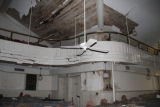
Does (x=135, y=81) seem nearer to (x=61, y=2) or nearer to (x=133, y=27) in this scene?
(x=133, y=27)

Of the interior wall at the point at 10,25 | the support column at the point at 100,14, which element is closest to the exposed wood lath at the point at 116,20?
the support column at the point at 100,14

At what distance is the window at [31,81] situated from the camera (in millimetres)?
10881

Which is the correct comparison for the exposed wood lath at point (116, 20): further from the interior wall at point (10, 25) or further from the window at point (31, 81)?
the window at point (31, 81)

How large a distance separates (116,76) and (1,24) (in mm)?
9113

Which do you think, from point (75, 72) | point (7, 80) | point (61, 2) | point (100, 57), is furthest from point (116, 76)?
point (7, 80)

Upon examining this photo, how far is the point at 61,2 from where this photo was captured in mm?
8469

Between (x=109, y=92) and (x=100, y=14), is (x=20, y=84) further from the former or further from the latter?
(x=100, y=14)

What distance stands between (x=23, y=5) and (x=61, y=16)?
2662mm

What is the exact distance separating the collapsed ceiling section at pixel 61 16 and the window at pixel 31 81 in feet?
12.5

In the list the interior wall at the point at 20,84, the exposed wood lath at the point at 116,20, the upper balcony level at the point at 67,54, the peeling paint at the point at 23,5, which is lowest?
the interior wall at the point at 20,84

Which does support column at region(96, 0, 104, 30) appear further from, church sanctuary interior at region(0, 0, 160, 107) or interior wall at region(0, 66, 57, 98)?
interior wall at region(0, 66, 57, 98)

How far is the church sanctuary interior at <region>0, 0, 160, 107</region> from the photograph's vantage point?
7.51 meters

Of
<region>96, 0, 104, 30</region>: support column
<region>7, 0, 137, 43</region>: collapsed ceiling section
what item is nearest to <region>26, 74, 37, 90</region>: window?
<region>7, 0, 137, 43</region>: collapsed ceiling section

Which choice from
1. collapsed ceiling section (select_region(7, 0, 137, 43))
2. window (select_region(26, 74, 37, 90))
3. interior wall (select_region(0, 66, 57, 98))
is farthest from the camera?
window (select_region(26, 74, 37, 90))
